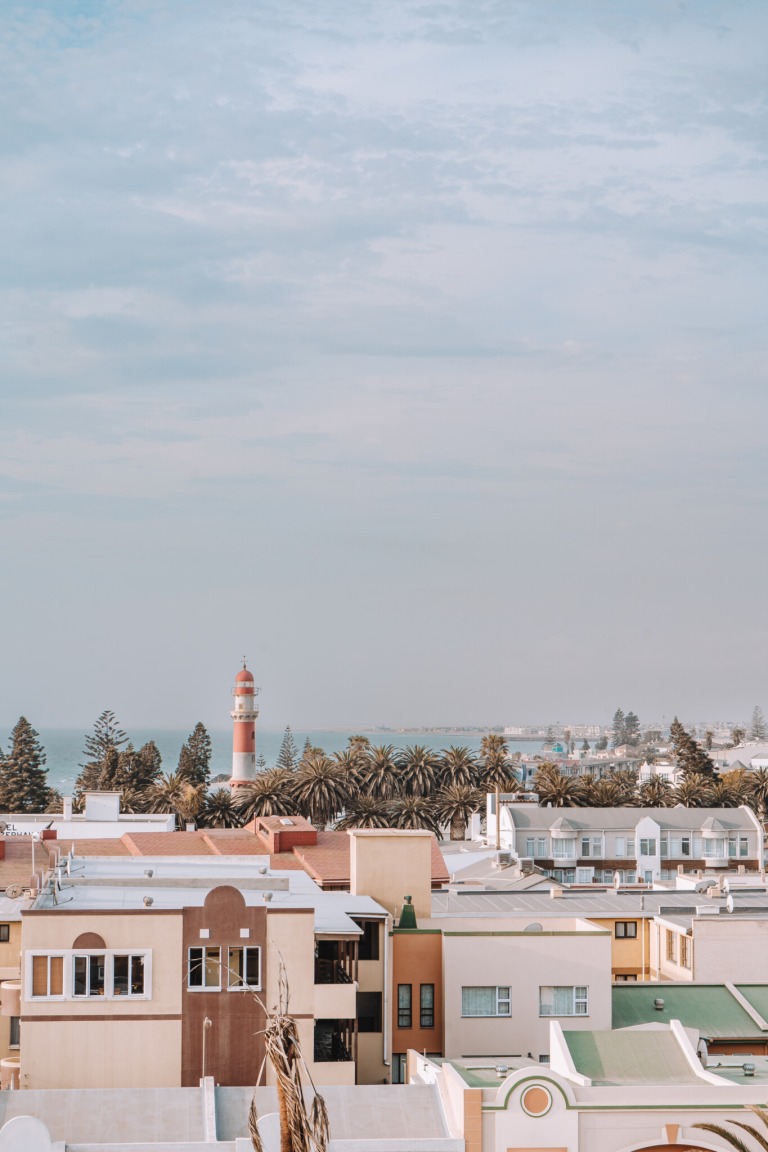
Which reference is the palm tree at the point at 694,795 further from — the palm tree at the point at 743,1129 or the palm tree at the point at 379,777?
the palm tree at the point at 743,1129

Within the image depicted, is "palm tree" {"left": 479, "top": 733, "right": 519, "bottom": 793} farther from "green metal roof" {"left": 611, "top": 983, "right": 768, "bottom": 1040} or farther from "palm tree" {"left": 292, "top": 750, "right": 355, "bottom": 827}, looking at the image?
"green metal roof" {"left": 611, "top": 983, "right": 768, "bottom": 1040}

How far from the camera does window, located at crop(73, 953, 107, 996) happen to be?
32.7 metres

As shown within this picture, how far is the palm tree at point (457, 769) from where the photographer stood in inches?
4875

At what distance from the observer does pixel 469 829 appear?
11506 centimetres

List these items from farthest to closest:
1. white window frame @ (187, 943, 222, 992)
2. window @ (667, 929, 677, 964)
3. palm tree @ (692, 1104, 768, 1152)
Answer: window @ (667, 929, 677, 964) < white window frame @ (187, 943, 222, 992) < palm tree @ (692, 1104, 768, 1152)

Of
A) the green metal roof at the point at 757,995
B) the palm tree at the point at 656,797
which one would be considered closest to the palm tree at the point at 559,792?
the palm tree at the point at 656,797

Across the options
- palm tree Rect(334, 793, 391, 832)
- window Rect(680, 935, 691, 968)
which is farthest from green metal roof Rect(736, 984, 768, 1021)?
palm tree Rect(334, 793, 391, 832)

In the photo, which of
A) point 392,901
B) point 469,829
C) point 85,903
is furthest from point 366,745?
point 85,903

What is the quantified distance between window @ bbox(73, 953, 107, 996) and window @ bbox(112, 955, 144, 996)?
269mm

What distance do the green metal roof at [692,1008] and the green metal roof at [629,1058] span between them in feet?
24.4

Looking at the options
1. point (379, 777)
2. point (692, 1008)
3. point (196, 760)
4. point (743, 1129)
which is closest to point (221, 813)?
point (379, 777)

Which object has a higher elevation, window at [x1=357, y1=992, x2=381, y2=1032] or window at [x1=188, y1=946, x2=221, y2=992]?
window at [x1=188, y1=946, x2=221, y2=992]

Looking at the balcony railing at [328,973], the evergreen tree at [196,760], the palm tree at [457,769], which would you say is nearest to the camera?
the balcony railing at [328,973]

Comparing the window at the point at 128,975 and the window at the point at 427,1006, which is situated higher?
the window at the point at 128,975
